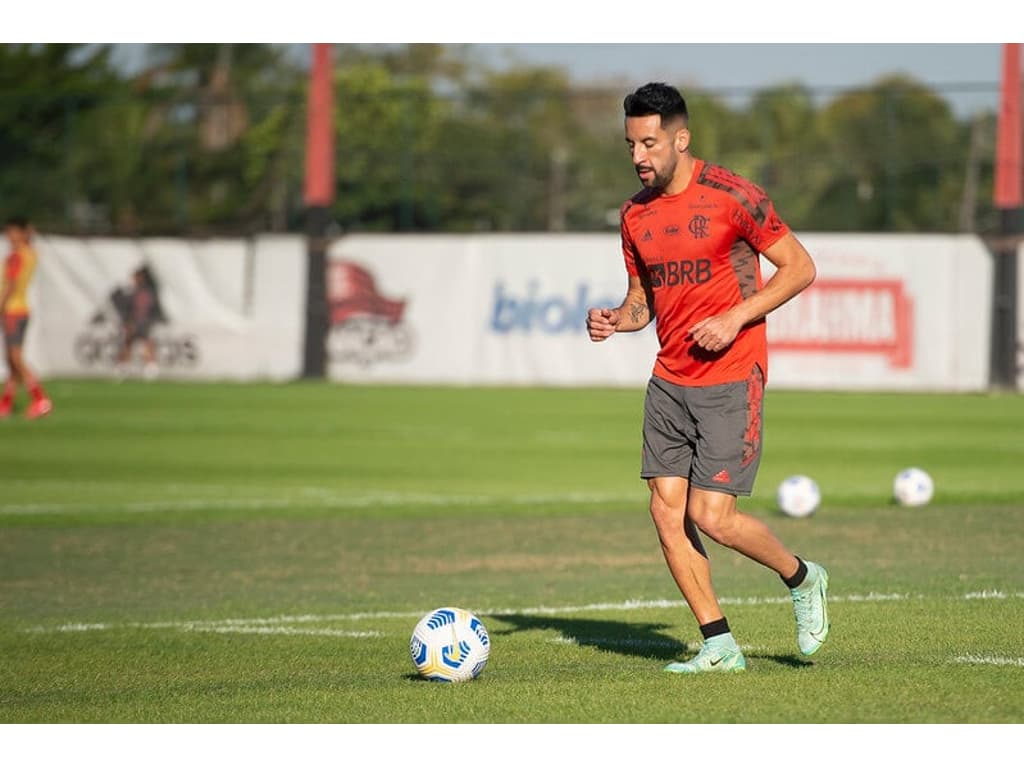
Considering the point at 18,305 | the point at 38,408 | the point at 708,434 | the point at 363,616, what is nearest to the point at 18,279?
the point at 18,305

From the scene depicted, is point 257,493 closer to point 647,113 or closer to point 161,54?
point 647,113

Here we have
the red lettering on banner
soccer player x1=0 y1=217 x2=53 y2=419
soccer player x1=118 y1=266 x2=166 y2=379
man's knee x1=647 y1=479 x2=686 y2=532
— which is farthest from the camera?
soccer player x1=118 y1=266 x2=166 y2=379

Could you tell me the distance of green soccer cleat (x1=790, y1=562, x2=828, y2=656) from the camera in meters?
7.50

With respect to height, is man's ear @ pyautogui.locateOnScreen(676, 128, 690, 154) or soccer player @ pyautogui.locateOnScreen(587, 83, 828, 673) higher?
man's ear @ pyautogui.locateOnScreen(676, 128, 690, 154)

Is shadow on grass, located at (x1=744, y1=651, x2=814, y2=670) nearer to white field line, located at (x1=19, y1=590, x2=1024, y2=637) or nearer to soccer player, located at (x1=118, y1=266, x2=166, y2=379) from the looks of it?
white field line, located at (x1=19, y1=590, x2=1024, y2=637)

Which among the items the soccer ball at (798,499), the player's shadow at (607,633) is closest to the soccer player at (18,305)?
the soccer ball at (798,499)

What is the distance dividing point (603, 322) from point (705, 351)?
0.51 m

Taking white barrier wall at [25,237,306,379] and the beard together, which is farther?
white barrier wall at [25,237,306,379]

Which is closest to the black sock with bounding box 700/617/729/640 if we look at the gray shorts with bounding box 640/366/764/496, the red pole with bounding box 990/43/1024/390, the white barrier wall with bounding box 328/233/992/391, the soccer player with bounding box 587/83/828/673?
the soccer player with bounding box 587/83/828/673

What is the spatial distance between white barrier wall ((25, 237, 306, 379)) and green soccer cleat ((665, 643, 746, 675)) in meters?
26.8

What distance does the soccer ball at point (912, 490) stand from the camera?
1443 cm

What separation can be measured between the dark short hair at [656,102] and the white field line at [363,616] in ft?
10.00

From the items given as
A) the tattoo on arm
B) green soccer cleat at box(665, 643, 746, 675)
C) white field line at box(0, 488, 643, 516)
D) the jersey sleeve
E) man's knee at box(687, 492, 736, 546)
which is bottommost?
white field line at box(0, 488, 643, 516)

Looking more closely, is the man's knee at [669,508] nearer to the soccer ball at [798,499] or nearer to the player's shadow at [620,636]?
the player's shadow at [620,636]
